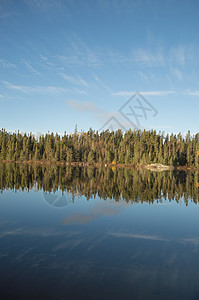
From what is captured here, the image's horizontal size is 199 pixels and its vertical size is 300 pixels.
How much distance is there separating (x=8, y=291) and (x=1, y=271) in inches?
57.5

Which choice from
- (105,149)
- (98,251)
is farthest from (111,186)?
(105,149)

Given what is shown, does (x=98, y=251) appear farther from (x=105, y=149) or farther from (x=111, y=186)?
(x=105, y=149)

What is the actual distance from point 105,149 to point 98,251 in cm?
13475

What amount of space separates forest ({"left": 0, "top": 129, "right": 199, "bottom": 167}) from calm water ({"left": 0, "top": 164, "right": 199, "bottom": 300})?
11429 centimetres

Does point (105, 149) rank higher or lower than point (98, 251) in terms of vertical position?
higher

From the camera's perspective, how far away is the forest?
136 m

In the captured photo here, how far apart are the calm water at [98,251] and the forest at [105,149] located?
11429cm

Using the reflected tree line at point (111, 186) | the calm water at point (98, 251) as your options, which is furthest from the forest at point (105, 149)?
the calm water at point (98, 251)

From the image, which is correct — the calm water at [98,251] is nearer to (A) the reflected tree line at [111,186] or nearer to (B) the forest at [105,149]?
(A) the reflected tree line at [111,186]

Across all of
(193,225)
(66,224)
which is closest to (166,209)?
(193,225)

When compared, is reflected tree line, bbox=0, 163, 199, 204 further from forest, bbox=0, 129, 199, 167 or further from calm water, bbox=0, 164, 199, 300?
forest, bbox=0, 129, 199, 167

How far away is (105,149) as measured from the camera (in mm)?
146125

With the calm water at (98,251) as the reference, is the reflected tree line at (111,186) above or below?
above

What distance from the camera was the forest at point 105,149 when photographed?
136 meters
